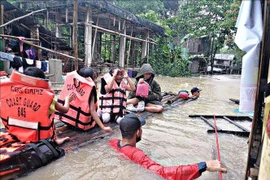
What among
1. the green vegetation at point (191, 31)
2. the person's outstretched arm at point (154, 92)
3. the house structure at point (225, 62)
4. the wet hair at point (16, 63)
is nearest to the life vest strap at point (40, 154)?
the person's outstretched arm at point (154, 92)

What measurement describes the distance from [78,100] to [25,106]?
3.57ft

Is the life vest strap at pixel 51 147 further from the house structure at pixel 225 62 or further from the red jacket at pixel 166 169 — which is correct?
the house structure at pixel 225 62

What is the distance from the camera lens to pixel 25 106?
280cm

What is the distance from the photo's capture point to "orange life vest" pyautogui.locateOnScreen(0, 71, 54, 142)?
2775mm

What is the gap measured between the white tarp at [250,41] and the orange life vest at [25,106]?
6.99 ft

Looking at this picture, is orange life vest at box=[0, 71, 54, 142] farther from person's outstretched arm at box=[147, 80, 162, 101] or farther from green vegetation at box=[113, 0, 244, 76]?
green vegetation at box=[113, 0, 244, 76]

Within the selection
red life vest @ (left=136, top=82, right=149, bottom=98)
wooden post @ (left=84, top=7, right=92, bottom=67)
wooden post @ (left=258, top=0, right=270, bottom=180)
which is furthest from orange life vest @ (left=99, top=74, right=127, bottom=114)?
wooden post @ (left=84, top=7, right=92, bottom=67)

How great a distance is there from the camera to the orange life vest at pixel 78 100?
3775mm

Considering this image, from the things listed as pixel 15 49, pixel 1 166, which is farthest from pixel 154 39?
pixel 1 166

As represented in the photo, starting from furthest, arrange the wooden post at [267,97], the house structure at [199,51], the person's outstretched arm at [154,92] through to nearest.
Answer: the house structure at [199,51]
the person's outstretched arm at [154,92]
the wooden post at [267,97]

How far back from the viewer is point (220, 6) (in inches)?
811

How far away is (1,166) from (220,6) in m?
21.7

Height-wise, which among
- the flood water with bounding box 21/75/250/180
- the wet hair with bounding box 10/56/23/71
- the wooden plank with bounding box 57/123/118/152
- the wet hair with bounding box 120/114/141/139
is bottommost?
the flood water with bounding box 21/75/250/180

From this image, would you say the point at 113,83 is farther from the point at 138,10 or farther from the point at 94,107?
the point at 138,10
